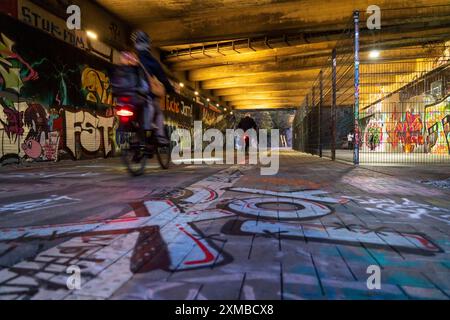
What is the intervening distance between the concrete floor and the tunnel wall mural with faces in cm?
677

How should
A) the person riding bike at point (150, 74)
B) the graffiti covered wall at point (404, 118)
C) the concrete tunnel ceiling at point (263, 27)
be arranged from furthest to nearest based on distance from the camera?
the concrete tunnel ceiling at point (263, 27) < the graffiti covered wall at point (404, 118) < the person riding bike at point (150, 74)

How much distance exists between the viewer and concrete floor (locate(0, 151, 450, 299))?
1488 millimetres

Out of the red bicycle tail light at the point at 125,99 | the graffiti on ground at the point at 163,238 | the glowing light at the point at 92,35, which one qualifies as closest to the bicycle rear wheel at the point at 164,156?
the red bicycle tail light at the point at 125,99

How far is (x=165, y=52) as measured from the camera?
18969mm

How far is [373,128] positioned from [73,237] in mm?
11904

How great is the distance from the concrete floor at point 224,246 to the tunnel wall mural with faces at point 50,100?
6.77 m

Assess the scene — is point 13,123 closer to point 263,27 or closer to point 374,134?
point 263,27

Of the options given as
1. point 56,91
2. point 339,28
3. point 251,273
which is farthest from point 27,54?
point 339,28

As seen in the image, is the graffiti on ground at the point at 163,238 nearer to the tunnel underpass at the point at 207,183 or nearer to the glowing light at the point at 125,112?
the tunnel underpass at the point at 207,183

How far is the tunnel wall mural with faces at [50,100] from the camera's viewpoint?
9367mm

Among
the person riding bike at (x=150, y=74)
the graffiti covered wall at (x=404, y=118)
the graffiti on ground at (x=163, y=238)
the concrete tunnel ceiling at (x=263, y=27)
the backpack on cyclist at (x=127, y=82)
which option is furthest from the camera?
the concrete tunnel ceiling at (x=263, y=27)

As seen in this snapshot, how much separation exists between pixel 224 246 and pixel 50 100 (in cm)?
1090

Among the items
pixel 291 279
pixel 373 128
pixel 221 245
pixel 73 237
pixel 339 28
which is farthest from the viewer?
pixel 339 28
